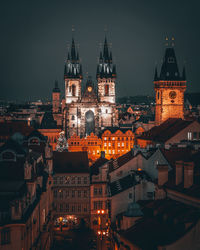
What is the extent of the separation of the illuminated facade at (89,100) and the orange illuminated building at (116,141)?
13.6 metres

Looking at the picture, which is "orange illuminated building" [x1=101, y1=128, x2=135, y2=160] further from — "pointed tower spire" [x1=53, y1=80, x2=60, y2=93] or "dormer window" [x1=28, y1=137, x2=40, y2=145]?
"pointed tower spire" [x1=53, y1=80, x2=60, y2=93]

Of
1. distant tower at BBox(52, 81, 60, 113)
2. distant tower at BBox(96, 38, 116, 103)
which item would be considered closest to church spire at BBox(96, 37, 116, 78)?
distant tower at BBox(96, 38, 116, 103)

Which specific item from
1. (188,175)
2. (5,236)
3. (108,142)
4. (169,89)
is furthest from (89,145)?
(5,236)

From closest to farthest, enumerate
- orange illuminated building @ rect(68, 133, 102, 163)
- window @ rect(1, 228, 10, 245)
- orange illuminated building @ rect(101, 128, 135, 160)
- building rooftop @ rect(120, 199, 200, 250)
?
building rooftop @ rect(120, 199, 200, 250) → window @ rect(1, 228, 10, 245) → orange illuminated building @ rect(68, 133, 102, 163) → orange illuminated building @ rect(101, 128, 135, 160)

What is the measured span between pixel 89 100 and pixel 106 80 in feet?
29.9

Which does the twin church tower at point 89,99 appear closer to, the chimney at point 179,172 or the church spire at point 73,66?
the church spire at point 73,66

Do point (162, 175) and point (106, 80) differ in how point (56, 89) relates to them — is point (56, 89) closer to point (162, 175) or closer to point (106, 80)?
point (106, 80)

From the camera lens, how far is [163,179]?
103 ft

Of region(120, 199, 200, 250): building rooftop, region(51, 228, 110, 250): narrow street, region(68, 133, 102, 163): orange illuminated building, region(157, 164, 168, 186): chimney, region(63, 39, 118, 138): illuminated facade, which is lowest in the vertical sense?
region(51, 228, 110, 250): narrow street

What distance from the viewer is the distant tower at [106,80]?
423 ft

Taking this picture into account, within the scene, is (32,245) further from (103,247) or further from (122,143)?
(122,143)

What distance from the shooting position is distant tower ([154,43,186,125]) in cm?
10712

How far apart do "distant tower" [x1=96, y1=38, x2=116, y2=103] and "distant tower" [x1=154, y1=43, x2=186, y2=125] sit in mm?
23666

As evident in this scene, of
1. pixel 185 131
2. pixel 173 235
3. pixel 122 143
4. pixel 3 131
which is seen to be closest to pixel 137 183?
pixel 173 235
